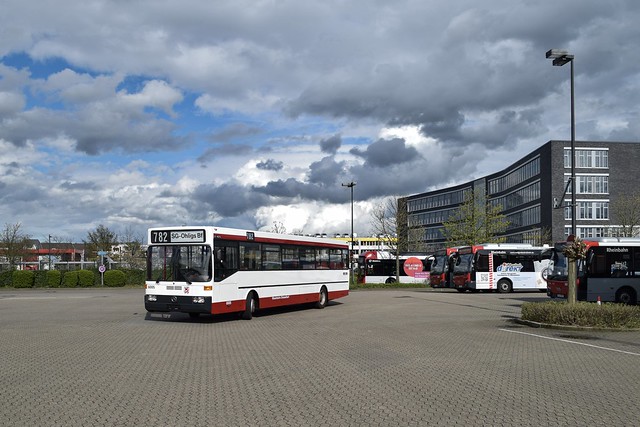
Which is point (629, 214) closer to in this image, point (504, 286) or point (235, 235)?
point (504, 286)

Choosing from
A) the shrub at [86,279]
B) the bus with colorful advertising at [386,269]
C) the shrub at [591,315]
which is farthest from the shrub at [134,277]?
the shrub at [591,315]

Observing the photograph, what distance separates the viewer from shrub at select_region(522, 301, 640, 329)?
636 inches

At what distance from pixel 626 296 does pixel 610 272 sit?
1173 millimetres

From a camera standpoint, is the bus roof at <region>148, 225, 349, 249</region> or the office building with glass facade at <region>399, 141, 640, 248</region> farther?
the office building with glass facade at <region>399, 141, 640, 248</region>

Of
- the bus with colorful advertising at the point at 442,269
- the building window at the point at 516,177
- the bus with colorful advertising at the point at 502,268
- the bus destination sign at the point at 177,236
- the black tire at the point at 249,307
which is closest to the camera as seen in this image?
the bus destination sign at the point at 177,236

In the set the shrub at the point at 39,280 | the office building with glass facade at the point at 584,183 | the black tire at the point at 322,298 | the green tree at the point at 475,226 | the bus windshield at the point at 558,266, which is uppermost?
the office building with glass facade at the point at 584,183

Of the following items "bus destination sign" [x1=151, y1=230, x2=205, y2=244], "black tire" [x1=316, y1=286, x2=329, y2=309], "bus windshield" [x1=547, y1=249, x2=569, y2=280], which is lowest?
"black tire" [x1=316, y1=286, x2=329, y2=309]

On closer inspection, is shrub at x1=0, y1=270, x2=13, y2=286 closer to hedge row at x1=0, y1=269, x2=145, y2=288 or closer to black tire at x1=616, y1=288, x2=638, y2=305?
hedge row at x1=0, y1=269, x2=145, y2=288

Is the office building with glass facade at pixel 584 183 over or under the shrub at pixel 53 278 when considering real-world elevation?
over

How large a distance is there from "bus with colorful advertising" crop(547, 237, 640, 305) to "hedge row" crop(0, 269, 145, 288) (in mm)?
36427

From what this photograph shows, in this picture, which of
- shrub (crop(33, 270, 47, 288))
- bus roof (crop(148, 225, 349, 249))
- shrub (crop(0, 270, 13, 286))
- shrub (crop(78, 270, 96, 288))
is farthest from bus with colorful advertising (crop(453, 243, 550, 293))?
shrub (crop(0, 270, 13, 286))

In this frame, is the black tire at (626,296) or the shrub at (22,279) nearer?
the black tire at (626,296)

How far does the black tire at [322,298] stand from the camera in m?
25.3

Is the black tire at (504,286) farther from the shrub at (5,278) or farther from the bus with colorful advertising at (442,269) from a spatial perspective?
the shrub at (5,278)
